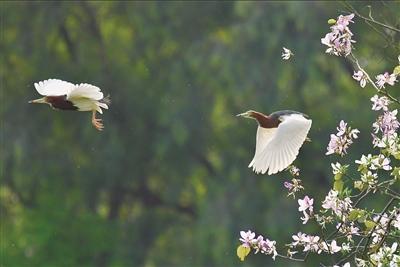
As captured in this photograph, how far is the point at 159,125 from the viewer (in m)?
15.9

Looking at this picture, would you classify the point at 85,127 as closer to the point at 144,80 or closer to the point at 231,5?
the point at 144,80

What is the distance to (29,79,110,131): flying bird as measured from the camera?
489cm

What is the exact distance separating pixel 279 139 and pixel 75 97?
78 centimetres

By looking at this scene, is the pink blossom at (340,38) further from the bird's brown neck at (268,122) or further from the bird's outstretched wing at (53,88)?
the bird's outstretched wing at (53,88)

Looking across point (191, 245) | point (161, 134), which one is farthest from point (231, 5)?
point (191, 245)

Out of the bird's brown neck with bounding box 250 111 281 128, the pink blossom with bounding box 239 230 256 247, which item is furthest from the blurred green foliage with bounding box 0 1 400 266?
the pink blossom with bounding box 239 230 256 247

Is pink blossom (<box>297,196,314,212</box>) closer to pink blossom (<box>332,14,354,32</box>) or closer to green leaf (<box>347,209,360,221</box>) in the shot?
green leaf (<box>347,209,360,221</box>)

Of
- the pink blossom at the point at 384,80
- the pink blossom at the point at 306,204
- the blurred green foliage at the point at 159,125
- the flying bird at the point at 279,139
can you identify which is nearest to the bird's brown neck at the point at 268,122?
the flying bird at the point at 279,139

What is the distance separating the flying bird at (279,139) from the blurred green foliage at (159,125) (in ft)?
29.3

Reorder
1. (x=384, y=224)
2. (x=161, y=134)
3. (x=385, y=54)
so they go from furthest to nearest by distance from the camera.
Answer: (x=161, y=134), (x=385, y=54), (x=384, y=224)

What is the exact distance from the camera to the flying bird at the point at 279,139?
15.4ft

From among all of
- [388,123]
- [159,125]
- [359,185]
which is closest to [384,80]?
[388,123]

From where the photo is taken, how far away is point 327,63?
14688mm

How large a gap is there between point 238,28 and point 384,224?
10543 mm
